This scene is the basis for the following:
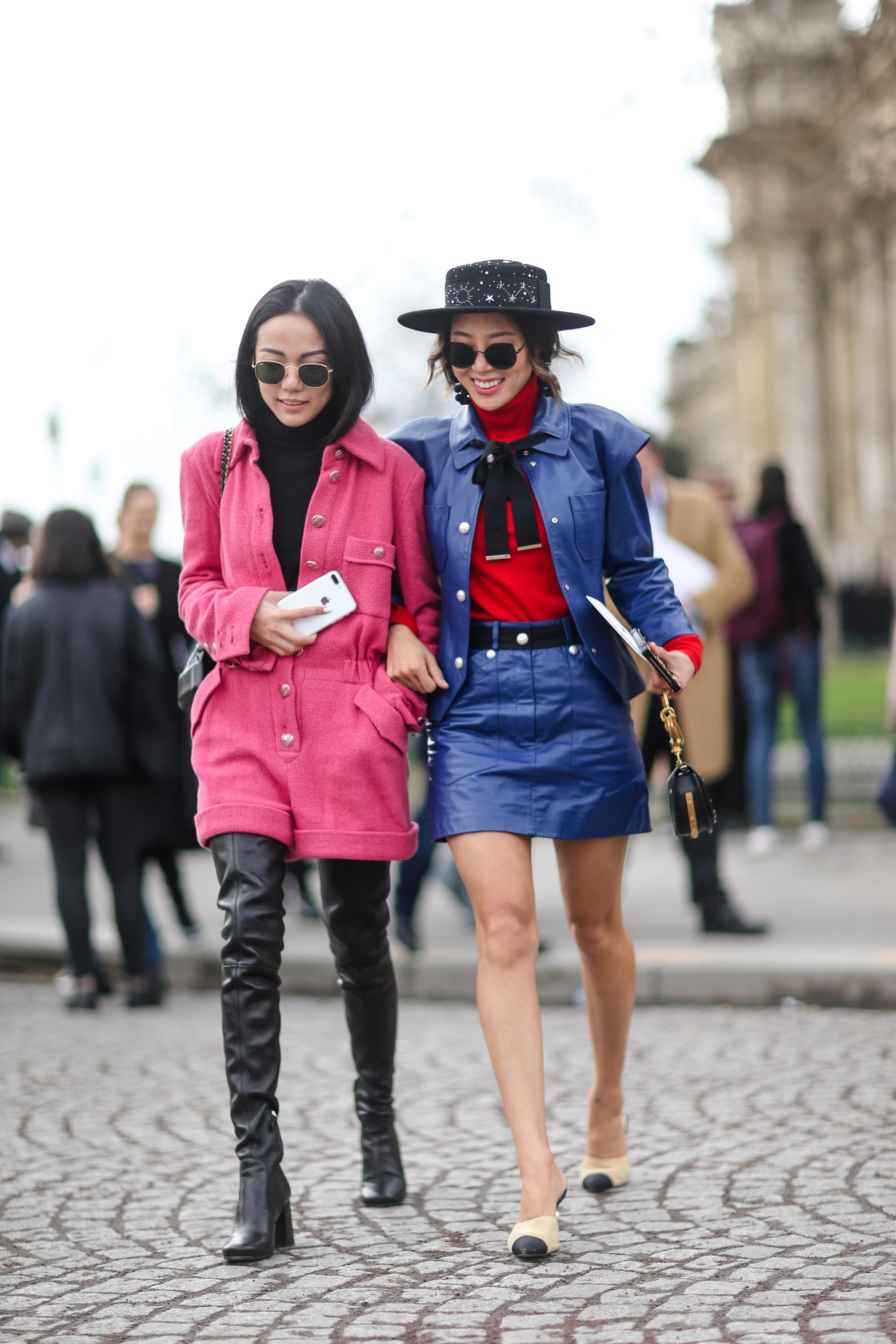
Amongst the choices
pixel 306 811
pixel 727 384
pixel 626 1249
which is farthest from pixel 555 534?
pixel 727 384

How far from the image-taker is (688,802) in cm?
401

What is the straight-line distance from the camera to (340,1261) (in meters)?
3.71

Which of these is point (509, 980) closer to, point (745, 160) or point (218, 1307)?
point (218, 1307)

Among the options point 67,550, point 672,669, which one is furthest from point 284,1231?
point 67,550

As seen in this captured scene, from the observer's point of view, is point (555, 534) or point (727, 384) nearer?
point (555, 534)

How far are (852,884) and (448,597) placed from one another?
530 centimetres

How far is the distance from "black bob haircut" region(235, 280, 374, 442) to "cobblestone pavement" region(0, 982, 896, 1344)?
1720mm

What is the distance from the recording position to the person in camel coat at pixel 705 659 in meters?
7.27

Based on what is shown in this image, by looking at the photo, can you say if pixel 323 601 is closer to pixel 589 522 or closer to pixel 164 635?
pixel 589 522

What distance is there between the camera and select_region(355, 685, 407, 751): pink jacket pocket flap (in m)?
3.92

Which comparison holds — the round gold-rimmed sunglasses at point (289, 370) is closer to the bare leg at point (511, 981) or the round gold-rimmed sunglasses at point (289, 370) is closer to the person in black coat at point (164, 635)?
the bare leg at point (511, 981)

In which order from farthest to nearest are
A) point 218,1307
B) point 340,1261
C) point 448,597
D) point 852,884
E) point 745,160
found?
1. point 745,160
2. point 852,884
3. point 448,597
4. point 340,1261
5. point 218,1307

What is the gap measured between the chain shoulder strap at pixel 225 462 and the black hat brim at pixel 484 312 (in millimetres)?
465

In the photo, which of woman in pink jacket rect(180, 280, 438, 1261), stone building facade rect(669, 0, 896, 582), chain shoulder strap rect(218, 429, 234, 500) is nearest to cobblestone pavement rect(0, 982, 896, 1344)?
woman in pink jacket rect(180, 280, 438, 1261)
